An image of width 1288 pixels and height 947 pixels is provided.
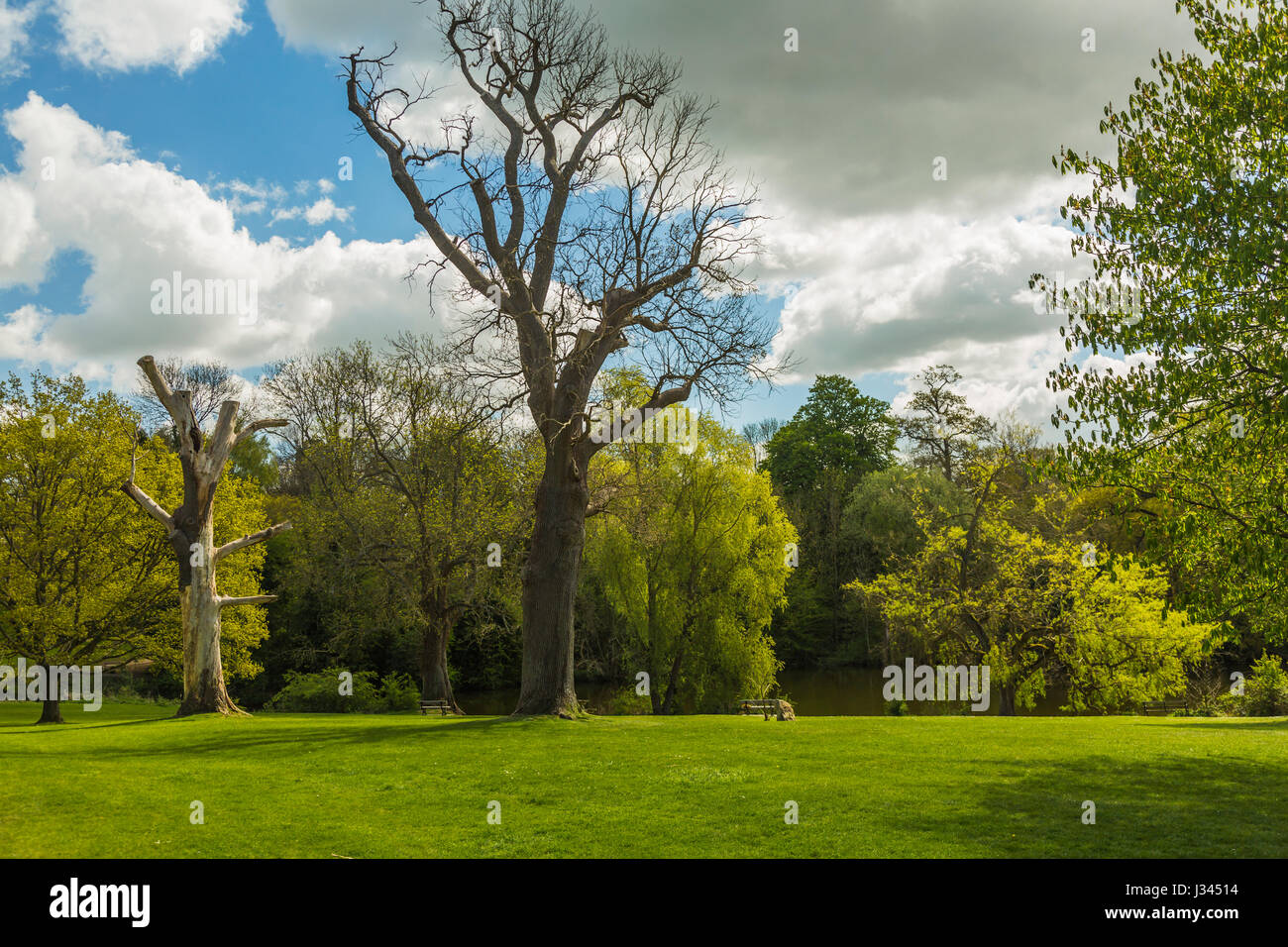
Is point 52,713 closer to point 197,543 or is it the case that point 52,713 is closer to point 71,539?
point 71,539

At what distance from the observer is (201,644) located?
68.5 feet

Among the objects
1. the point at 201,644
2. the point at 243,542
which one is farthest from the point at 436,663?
the point at 201,644

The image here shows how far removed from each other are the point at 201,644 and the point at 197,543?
2.35m

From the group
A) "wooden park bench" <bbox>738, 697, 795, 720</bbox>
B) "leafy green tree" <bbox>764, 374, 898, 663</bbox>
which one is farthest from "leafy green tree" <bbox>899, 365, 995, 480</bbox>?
"wooden park bench" <bbox>738, 697, 795, 720</bbox>

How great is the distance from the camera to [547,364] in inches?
715

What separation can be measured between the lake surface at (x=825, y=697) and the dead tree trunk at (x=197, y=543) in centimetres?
1211

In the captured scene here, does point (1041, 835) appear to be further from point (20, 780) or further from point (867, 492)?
point (867, 492)

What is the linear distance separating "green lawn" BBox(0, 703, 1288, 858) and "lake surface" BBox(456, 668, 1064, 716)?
16530 mm

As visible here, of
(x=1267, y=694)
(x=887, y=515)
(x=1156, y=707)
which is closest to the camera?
(x=1267, y=694)

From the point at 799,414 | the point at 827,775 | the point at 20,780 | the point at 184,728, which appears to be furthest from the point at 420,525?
the point at 799,414

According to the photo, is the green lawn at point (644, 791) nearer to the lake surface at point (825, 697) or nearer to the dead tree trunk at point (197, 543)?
the dead tree trunk at point (197, 543)

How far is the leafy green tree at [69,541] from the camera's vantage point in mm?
21281

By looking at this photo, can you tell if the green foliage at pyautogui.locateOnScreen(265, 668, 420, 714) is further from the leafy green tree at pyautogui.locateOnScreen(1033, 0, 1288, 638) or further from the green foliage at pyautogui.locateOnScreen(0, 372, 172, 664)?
the leafy green tree at pyautogui.locateOnScreen(1033, 0, 1288, 638)

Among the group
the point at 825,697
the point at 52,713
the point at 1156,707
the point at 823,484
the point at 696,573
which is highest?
the point at 823,484
